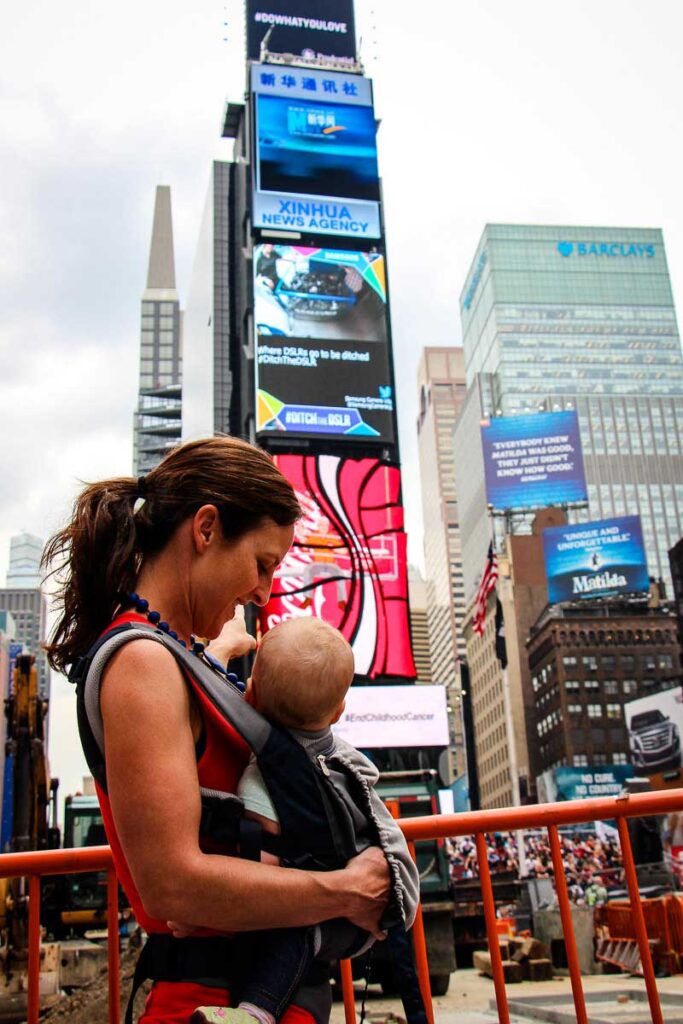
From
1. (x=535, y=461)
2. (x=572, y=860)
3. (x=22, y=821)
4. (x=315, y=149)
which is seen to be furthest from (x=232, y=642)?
(x=535, y=461)

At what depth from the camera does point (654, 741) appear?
69000mm

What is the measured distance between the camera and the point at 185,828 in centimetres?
168

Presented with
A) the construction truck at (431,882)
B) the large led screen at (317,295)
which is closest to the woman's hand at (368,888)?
the construction truck at (431,882)

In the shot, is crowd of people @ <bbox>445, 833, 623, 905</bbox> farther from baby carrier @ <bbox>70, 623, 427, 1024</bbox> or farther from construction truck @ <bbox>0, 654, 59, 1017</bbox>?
baby carrier @ <bbox>70, 623, 427, 1024</bbox>

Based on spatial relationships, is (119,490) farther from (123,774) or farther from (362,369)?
(362,369)

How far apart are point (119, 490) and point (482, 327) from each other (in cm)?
16676

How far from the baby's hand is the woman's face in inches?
23.9

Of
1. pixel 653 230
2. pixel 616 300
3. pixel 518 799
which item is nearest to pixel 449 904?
pixel 518 799

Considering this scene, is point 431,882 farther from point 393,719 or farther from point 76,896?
point 393,719

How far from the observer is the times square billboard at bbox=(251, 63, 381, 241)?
39969 millimetres

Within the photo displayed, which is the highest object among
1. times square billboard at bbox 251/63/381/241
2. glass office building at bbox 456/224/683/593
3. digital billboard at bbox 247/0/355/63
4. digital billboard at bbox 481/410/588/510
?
glass office building at bbox 456/224/683/593

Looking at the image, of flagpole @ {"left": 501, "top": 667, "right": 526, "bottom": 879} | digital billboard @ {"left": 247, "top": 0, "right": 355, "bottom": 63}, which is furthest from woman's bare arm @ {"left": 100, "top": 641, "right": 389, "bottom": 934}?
flagpole @ {"left": 501, "top": 667, "right": 526, "bottom": 879}

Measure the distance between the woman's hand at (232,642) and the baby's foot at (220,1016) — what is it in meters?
0.88

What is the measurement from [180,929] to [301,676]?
0.51 meters
